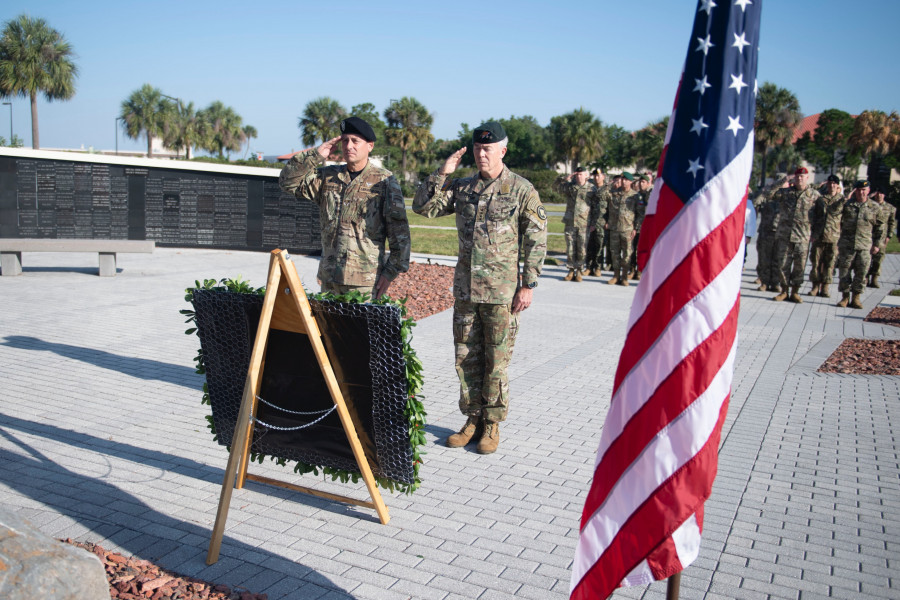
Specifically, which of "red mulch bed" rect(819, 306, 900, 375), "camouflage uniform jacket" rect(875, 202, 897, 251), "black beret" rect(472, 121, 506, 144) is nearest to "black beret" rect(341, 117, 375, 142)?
"black beret" rect(472, 121, 506, 144)

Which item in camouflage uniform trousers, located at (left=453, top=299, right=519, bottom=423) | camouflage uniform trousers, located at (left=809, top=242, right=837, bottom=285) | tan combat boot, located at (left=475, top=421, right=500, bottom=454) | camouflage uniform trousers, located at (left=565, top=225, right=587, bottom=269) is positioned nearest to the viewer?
camouflage uniform trousers, located at (left=453, top=299, right=519, bottom=423)

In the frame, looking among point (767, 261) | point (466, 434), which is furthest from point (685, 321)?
point (767, 261)

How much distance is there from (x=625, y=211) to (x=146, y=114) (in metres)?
65.4

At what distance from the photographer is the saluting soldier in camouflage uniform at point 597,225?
15680 mm

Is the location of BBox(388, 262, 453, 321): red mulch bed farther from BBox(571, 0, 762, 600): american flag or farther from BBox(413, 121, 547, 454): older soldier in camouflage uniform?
BBox(571, 0, 762, 600): american flag

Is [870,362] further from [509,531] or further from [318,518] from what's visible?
[318,518]

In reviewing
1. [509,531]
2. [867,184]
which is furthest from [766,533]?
[867,184]

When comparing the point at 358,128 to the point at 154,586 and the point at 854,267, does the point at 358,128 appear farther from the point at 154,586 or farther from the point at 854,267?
the point at 854,267

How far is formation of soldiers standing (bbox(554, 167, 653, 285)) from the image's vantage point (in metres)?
14.9

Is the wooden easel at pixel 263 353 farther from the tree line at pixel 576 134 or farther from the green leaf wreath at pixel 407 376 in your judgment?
the tree line at pixel 576 134

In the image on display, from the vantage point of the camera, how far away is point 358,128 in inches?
204

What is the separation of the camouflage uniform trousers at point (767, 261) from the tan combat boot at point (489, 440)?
10.8 metres

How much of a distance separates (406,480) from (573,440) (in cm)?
214

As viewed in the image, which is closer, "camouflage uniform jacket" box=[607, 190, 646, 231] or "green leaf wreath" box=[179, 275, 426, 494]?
"green leaf wreath" box=[179, 275, 426, 494]
